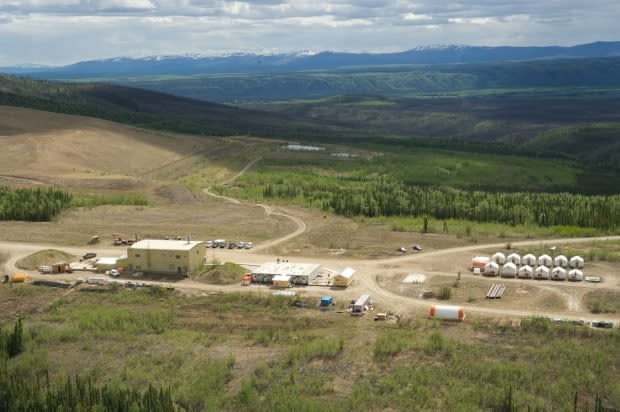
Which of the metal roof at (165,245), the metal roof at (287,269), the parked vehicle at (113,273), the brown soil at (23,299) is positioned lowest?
the brown soil at (23,299)

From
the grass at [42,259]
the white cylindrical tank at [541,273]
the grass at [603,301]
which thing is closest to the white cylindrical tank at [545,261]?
the white cylindrical tank at [541,273]

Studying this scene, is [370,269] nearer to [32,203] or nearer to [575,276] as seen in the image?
[575,276]

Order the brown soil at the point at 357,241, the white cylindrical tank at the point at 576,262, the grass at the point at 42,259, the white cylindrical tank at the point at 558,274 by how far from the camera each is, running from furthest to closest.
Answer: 1. the brown soil at the point at 357,241
2. the grass at the point at 42,259
3. the white cylindrical tank at the point at 576,262
4. the white cylindrical tank at the point at 558,274

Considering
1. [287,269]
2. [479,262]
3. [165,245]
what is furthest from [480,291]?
[165,245]

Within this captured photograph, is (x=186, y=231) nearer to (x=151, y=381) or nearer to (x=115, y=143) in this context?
(x=151, y=381)

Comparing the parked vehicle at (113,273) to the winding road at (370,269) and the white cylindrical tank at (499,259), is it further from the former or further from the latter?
the white cylindrical tank at (499,259)

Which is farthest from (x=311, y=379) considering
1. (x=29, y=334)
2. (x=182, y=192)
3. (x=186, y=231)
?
(x=182, y=192)

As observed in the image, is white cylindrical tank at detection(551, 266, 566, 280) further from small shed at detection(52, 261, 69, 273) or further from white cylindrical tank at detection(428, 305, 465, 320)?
small shed at detection(52, 261, 69, 273)
